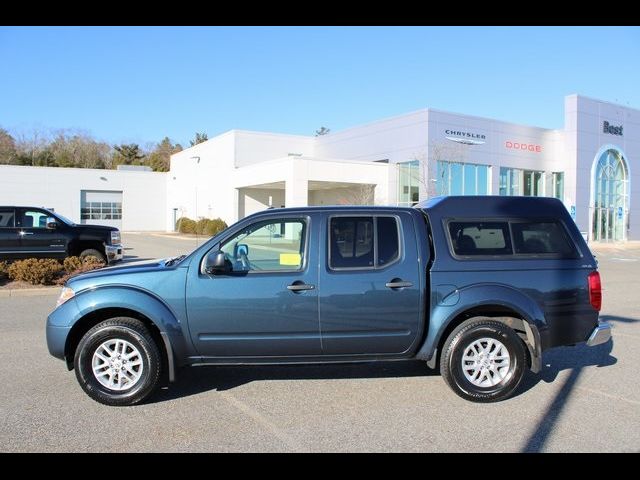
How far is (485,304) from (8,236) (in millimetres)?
13185

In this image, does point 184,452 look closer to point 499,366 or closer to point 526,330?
point 499,366

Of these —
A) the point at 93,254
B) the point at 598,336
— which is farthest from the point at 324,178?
the point at 598,336

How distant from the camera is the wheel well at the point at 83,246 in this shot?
14492 mm

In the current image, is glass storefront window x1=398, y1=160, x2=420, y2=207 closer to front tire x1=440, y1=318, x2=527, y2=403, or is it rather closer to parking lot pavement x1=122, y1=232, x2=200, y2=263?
parking lot pavement x1=122, y1=232, x2=200, y2=263

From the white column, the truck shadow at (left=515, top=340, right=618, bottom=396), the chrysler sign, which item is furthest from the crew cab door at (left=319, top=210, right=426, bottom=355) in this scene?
the chrysler sign

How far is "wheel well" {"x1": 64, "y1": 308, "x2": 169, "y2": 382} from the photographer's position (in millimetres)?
4984

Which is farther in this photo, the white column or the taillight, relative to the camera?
the white column

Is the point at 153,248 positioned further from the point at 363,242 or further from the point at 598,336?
the point at 598,336

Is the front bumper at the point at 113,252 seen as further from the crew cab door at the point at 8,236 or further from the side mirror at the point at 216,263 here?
the side mirror at the point at 216,263

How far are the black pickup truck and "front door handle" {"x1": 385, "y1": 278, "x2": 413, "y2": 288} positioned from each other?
11488mm

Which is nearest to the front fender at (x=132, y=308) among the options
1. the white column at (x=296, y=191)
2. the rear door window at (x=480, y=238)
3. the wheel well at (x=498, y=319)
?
the wheel well at (x=498, y=319)
